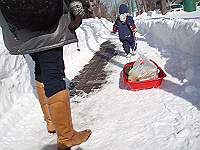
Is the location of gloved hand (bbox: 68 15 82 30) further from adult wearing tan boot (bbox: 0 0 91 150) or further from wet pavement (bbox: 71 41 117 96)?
wet pavement (bbox: 71 41 117 96)

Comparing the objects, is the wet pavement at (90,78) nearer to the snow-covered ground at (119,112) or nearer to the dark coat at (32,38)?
the snow-covered ground at (119,112)

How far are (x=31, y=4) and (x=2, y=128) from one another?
159 centimetres

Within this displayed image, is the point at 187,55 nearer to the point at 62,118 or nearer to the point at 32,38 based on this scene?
the point at 62,118

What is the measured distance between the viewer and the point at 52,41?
1370 millimetres

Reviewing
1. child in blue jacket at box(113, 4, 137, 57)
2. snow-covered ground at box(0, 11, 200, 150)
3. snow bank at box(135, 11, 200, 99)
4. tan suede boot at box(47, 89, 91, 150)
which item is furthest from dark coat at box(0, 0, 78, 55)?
child in blue jacket at box(113, 4, 137, 57)

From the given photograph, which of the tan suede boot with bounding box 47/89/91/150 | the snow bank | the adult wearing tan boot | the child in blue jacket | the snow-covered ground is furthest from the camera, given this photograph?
the child in blue jacket

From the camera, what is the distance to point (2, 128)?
210 cm

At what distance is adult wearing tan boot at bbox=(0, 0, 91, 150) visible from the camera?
1249mm

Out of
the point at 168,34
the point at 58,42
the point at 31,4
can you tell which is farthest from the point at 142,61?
the point at 168,34

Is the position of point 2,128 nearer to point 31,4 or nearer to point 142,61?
point 31,4

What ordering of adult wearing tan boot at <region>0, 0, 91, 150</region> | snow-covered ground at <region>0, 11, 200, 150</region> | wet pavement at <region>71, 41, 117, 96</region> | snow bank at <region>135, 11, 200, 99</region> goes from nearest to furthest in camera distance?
adult wearing tan boot at <region>0, 0, 91, 150</region>, snow-covered ground at <region>0, 11, 200, 150</region>, snow bank at <region>135, 11, 200, 99</region>, wet pavement at <region>71, 41, 117, 96</region>

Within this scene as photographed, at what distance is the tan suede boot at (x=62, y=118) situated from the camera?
56.4 inches

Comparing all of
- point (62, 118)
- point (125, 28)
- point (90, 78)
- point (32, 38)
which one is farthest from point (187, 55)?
point (32, 38)

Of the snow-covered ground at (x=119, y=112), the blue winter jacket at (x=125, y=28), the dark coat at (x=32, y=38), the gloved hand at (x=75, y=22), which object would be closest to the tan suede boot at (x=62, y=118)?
the snow-covered ground at (x=119, y=112)
